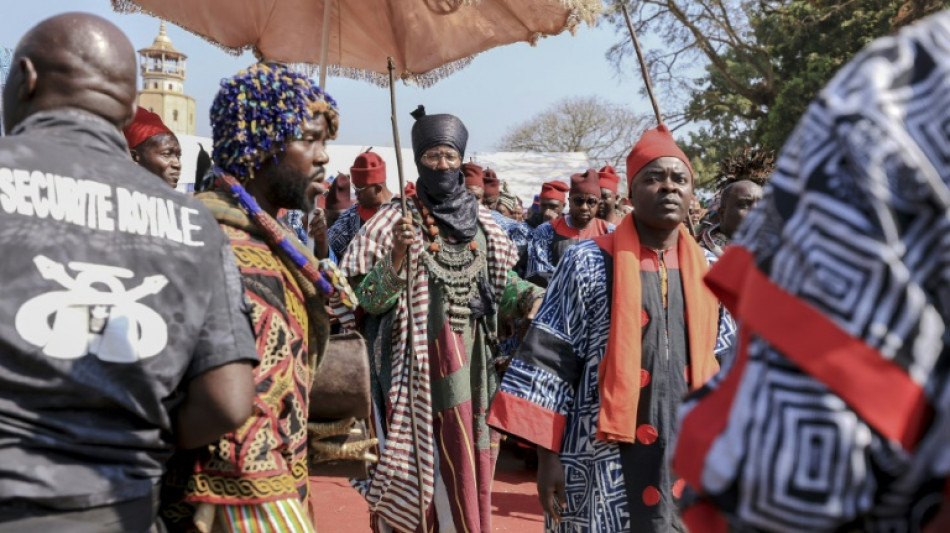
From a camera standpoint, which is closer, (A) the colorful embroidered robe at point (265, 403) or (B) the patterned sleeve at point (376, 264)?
(A) the colorful embroidered robe at point (265, 403)

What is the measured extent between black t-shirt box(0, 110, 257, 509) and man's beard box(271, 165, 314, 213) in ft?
2.31

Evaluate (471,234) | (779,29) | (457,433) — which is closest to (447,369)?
(457,433)

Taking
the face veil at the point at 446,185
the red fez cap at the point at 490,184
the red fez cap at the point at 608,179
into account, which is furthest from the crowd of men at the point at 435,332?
the red fez cap at the point at 490,184

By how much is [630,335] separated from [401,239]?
5.24 ft

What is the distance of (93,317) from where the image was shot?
216 centimetres

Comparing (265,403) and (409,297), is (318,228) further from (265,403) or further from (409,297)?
(265,403)

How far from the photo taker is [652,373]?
375 centimetres

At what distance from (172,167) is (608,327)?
2.60m

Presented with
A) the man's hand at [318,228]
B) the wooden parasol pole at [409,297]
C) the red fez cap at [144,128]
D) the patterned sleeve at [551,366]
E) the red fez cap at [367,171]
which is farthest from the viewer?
the red fez cap at [367,171]

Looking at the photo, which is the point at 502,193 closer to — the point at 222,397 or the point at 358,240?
the point at 358,240

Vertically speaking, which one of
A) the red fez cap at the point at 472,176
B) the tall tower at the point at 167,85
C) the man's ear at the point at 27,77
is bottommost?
the man's ear at the point at 27,77

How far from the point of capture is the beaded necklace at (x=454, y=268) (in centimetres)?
532

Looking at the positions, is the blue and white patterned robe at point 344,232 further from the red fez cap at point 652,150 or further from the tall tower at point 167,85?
the tall tower at point 167,85

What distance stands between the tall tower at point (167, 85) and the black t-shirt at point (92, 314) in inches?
3342
